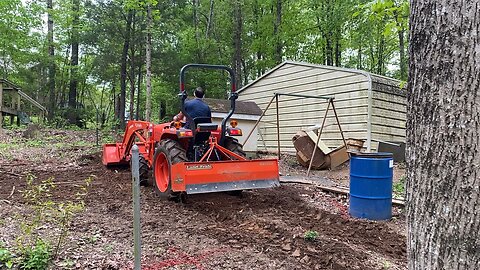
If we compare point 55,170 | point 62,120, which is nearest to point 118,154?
point 55,170

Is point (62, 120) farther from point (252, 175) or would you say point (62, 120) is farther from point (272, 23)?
point (252, 175)

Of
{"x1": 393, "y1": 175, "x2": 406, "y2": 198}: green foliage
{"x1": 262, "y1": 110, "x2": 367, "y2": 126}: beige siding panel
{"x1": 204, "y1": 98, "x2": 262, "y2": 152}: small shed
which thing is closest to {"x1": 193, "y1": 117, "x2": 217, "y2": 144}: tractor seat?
{"x1": 393, "y1": 175, "x2": 406, "y2": 198}: green foliage

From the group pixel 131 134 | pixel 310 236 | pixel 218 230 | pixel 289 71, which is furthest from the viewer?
pixel 289 71

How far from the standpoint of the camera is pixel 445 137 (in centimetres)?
169

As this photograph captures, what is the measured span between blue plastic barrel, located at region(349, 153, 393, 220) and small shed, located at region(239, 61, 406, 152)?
3.62 m

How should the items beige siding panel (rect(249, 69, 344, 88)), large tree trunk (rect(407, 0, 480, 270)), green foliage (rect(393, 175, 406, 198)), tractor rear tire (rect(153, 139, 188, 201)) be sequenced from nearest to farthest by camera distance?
large tree trunk (rect(407, 0, 480, 270))
tractor rear tire (rect(153, 139, 188, 201))
green foliage (rect(393, 175, 406, 198))
beige siding panel (rect(249, 69, 344, 88))

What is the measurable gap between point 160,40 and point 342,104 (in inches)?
413

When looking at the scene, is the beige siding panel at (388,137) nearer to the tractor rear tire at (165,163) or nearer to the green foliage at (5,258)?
the tractor rear tire at (165,163)

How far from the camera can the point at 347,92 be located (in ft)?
35.1

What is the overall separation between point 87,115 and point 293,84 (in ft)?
42.1

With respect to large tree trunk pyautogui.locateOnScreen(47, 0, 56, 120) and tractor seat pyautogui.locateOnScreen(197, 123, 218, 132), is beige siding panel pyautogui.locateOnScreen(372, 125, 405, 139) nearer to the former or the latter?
tractor seat pyautogui.locateOnScreen(197, 123, 218, 132)

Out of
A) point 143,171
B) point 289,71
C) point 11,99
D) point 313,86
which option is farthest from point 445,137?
point 11,99

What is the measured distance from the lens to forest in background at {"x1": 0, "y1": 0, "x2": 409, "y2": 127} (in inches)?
696

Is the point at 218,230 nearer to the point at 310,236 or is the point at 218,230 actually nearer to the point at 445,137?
the point at 310,236
